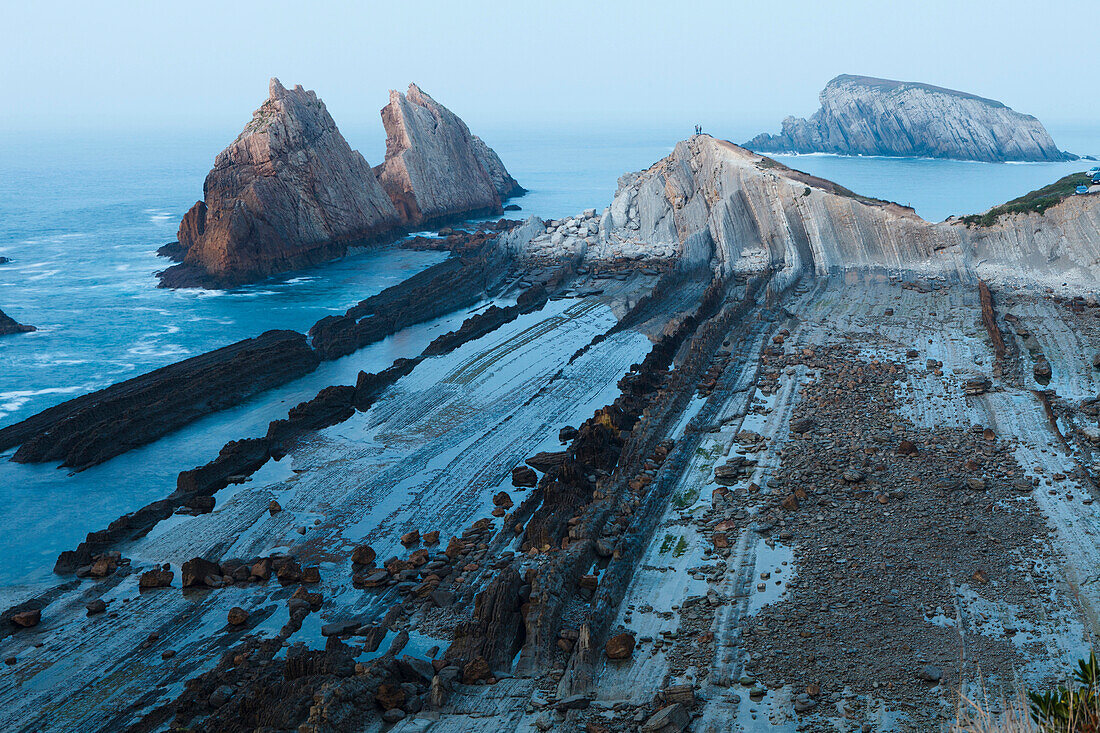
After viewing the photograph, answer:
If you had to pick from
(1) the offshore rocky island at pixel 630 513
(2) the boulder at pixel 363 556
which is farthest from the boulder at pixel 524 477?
(2) the boulder at pixel 363 556

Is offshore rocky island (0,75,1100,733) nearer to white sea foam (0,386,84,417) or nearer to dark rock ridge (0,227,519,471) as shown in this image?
dark rock ridge (0,227,519,471)

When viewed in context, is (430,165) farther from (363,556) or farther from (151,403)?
(363,556)

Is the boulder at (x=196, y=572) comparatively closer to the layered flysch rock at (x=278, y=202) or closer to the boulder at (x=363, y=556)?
the boulder at (x=363, y=556)

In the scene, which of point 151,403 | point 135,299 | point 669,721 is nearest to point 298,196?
point 135,299

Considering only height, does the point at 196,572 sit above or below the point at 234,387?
below

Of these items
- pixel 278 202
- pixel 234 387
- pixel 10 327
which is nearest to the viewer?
pixel 234 387

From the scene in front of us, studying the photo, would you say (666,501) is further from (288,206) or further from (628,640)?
(288,206)

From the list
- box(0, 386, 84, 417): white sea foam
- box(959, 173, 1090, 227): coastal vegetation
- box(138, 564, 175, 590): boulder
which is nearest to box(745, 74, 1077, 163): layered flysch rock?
box(959, 173, 1090, 227): coastal vegetation
